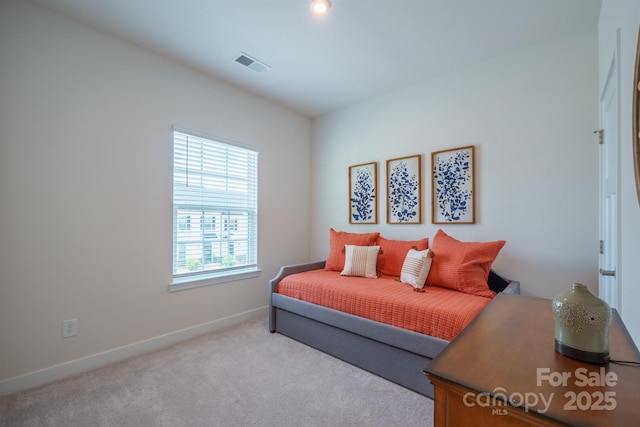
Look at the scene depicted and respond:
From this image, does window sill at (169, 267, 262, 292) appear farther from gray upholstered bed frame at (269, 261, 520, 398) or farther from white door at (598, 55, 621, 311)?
white door at (598, 55, 621, 311)

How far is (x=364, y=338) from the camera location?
2.18 m

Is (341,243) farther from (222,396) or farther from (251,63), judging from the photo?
(251,63)

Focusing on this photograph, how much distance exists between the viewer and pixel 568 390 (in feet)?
2.10

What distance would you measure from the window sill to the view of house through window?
0.04 metres

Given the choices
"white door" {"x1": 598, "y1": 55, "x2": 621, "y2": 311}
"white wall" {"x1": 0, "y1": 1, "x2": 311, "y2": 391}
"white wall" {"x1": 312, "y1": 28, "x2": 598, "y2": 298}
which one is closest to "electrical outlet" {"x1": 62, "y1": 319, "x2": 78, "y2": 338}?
"white wall" {"x1": 0, "y1": 1, "x2": 311, "y2": 391}

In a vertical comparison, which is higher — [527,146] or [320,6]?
[320,6]

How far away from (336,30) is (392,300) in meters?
2.13

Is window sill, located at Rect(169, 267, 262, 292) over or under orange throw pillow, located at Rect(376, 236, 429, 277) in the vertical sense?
under

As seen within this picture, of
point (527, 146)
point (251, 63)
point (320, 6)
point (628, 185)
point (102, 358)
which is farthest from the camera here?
point (251, 63)

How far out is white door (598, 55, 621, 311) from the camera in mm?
1494

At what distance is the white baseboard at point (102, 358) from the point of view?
6.21 ft

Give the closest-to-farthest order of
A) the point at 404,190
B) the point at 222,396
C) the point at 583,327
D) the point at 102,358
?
1. the point at 583,327
2. the point at 222,396
3. the point at 102,358
4. the point at 404,190

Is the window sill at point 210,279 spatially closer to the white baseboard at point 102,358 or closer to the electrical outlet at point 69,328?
the white baseboard at point 102,358

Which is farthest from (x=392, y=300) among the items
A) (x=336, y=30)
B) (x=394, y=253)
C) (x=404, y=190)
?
(x=336, y=30)
